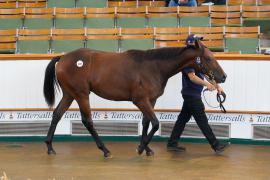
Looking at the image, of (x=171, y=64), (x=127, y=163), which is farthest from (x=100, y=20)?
(x=127, y=163)

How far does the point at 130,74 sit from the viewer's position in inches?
356

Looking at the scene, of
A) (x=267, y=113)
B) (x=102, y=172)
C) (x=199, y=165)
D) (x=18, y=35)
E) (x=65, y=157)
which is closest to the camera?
(x=102, y=172)

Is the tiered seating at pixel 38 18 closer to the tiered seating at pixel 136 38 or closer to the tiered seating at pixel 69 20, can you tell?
the tiered seating at pixel 69 20

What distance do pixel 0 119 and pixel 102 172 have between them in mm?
3487

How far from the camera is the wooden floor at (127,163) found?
7.56 m

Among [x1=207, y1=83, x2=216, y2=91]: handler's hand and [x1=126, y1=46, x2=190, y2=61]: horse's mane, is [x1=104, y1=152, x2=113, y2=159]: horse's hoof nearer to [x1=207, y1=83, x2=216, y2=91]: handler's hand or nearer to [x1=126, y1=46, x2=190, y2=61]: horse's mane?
[x1=126, y1=46, x2=190, y2=61]: horse's mane

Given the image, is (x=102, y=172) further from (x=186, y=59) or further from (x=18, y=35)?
(x=18, y=35)

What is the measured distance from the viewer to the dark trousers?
912cm

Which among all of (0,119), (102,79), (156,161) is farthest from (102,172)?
(0,119)

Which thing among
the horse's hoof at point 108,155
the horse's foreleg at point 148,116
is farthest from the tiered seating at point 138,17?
the horse's hoof at point 108,155

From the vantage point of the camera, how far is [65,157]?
29.6 feet

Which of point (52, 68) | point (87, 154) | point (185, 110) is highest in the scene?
point (52, 68)

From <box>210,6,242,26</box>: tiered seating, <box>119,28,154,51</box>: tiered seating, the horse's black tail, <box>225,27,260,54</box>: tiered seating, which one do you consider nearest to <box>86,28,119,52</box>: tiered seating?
<box>119,28,154,51</box>: tiered seating

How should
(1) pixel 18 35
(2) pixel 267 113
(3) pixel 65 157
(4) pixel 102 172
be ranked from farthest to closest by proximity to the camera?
(1) pixel 18 35, (2) pixel 267 113, (3) pixel 65 157, (4) pixel 102 172
